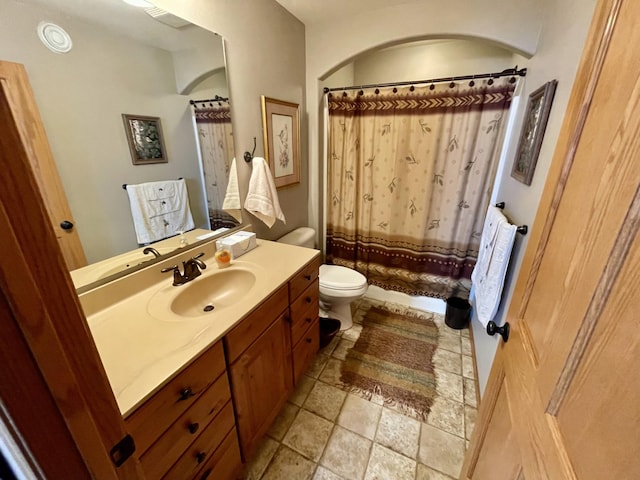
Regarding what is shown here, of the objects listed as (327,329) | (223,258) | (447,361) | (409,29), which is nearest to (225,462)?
(223,258)

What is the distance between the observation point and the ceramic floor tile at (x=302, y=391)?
1597 millimetres

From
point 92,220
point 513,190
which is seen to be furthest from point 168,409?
point 513,190

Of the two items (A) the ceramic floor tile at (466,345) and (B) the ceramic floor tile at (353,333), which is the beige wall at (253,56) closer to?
(B) the ceramic floor tile at (353,333)

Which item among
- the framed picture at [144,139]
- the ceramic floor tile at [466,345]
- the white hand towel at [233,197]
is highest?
the framed picture at [144,139]

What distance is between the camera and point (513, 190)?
1583mm

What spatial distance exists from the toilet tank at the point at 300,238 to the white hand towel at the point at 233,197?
49 cm

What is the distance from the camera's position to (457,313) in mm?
2146

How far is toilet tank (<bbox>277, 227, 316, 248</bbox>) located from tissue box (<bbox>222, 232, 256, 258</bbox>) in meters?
0.47

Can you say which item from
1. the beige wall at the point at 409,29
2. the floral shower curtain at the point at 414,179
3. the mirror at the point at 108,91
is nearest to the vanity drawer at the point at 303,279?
the mirror at the point at 108,91

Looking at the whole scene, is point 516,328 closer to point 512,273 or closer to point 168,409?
point 512,273

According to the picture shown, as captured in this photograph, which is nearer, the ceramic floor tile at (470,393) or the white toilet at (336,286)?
the ceramic floor tile at (470,393)

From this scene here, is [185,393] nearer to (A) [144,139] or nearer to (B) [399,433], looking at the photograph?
(A) [144,139]

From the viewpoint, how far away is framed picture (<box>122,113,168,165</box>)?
1.05 m

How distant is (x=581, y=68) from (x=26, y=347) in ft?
3.67
